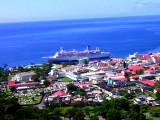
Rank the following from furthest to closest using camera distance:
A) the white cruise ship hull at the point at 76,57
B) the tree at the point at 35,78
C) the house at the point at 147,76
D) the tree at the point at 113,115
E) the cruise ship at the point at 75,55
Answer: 1. the cruise ship at the point at 75,55
2. the white cruise ship hull at the point at 76,57
3. the tree at the point at 35,78
4. the house at the point at 147,76
5. the tree at the point at 113,115

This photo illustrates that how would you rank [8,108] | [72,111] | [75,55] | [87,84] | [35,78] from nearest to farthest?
[8,108] → [72,111] → [87,84] → [35,78] → [75,55]

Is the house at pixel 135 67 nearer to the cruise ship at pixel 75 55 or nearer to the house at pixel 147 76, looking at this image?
the house at pixel 147 76

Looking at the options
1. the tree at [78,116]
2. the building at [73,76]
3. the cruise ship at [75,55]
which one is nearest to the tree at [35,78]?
the building at [73,76]

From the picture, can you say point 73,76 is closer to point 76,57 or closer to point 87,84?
point 87,84

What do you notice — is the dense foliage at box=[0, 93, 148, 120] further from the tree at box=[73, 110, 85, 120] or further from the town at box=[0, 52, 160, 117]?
the town at box=[0, 52, 160, 117]

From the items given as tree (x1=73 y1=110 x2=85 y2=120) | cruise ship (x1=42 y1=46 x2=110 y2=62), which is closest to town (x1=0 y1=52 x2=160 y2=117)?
tree (x1=73 y1=110 x2=85 y2=120)

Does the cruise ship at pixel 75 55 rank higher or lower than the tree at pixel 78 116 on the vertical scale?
higher

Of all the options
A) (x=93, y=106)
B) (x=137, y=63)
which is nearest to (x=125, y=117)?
(x=93, y=106)

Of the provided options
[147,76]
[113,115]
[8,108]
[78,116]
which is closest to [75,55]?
[147,76]

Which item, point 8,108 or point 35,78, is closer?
point 8,108
